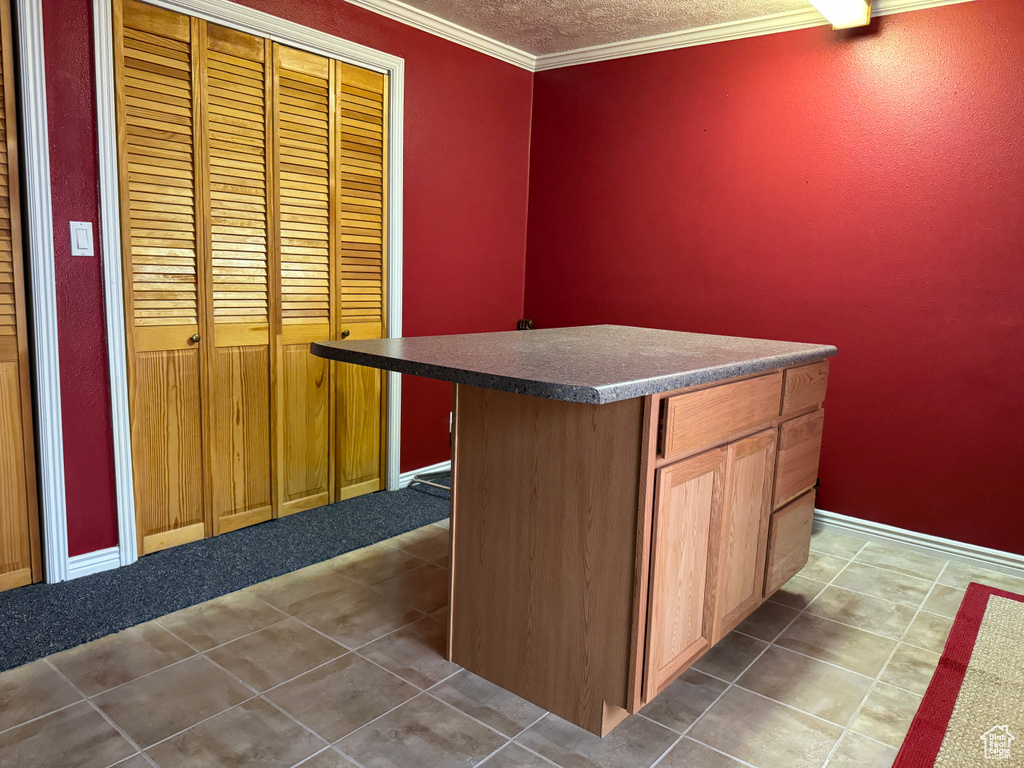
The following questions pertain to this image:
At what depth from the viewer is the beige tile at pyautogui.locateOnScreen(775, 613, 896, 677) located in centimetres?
213

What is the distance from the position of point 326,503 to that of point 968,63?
3.11 metres

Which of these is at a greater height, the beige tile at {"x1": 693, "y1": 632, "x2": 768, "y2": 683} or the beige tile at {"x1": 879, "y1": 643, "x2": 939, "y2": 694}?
the beige tile at {"x1": 879, "y1": 643, "x2": 939, "y2": 694}

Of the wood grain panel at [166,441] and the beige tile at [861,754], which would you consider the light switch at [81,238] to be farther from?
the beige tile at [861,754]

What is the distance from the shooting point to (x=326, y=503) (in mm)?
3301

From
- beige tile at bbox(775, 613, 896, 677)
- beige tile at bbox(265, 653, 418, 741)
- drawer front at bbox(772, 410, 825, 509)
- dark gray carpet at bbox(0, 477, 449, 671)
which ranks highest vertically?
drawer front at bbox(772, 410, 825, 509)

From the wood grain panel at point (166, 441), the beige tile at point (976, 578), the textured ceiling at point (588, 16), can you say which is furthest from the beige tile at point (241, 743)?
the textured ceiling at point (588, 16)

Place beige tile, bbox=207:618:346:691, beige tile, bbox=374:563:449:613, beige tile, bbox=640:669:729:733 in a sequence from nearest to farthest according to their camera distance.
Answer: beige tile, bbox=640:669:729:733 → beige tile, bbox=207:618:346:691 → beige tile, bbox=374:563:449:613

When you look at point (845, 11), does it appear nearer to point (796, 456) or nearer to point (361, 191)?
point (796, 456)

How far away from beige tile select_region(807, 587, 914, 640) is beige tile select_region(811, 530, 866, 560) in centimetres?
41

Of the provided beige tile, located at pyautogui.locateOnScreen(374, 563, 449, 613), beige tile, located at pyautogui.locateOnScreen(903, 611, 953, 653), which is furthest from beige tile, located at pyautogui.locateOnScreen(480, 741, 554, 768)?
beige tile, located at pyautogui.locateOnScreen(903, 611, 953, 653)

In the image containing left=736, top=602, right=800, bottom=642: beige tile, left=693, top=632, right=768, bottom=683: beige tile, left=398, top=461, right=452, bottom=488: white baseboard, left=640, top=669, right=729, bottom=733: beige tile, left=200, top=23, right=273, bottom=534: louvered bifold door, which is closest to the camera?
left=640, top=669, right=729, bottom=733: beige tile

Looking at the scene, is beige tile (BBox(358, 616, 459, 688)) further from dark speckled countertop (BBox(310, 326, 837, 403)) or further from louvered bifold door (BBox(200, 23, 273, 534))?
louvered bifold door (BBox(200, 23, 273, 534))

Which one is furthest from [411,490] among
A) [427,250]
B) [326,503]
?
[427,250]

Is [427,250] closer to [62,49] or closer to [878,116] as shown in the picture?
[62,49]
